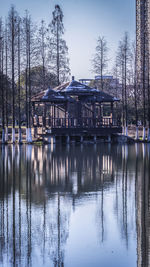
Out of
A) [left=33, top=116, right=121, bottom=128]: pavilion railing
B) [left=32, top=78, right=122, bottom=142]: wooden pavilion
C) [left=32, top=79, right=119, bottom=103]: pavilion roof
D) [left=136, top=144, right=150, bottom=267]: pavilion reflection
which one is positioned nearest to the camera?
[left=136, top=144, right=150, bottom=267]: pavilion reflection

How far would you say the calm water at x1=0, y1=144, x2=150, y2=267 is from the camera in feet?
28.9

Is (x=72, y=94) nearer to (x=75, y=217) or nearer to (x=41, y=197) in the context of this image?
Answer: (x=41, y=197)

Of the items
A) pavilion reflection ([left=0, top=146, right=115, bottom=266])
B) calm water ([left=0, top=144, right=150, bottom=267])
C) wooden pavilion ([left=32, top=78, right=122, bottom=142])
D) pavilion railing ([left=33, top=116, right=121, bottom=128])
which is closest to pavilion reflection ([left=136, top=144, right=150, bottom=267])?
calm water ([left=0, top=144, right=150, bottom=267])

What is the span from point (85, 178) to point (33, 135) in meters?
26.2

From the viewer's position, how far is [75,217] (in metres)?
11.8

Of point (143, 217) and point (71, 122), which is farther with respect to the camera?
point (71, 122)

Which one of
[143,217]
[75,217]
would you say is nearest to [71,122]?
[75,217]

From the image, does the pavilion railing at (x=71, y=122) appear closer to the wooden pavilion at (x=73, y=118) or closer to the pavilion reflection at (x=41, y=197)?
the wooden pavilion at (x=73, y=118)

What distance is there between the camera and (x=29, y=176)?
19.0m

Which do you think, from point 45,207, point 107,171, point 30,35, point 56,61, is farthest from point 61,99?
point 45,207

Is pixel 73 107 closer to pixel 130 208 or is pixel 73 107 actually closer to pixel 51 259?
pixel 130 208

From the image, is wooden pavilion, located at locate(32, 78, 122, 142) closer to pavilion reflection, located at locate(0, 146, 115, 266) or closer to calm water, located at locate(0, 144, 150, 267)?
pavilion reflection, located at locate(0, 146, 115, 266)

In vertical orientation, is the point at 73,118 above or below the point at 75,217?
above

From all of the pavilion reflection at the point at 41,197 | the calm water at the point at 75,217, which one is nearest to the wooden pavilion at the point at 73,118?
the pavilion reflection at the point at 41,197
